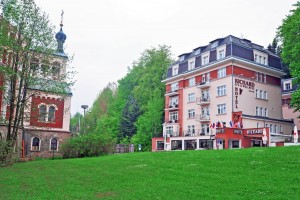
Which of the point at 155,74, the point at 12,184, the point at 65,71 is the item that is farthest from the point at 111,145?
the point at 155,74

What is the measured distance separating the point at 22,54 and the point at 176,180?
746 inches

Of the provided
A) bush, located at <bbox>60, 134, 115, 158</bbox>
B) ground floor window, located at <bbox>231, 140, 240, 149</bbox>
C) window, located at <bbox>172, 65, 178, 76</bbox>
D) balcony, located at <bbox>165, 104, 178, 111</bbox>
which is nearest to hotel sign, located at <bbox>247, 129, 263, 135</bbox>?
ground floor window, located at <bbox>231, 140, 240, 149</bbox>

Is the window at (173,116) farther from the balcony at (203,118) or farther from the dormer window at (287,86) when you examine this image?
the dormer window at (287,86)

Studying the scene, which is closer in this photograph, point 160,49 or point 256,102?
point 256,102

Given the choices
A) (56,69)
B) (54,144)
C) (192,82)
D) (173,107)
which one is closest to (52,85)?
(56,69)

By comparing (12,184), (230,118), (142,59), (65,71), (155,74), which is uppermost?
(142,59)

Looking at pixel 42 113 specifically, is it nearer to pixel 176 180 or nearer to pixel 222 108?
pixel 176 180

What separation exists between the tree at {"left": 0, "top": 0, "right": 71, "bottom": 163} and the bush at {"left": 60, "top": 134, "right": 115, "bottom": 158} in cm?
636

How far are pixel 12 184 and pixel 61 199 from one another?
5.52 metres

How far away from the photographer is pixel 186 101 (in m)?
53.3

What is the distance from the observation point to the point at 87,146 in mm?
33938

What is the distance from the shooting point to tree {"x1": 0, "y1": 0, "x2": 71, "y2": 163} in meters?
26.2

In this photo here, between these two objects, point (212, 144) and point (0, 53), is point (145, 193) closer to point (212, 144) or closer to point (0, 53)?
point (0, 53)

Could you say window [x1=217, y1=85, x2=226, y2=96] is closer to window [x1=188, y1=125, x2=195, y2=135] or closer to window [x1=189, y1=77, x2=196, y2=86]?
window [x1=189, y1=77, x2=196, y2=86]
